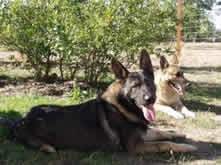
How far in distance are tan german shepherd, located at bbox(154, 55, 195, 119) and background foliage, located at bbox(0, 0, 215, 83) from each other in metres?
1.06

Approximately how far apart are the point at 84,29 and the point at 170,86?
7.84ft

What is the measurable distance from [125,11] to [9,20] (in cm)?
311

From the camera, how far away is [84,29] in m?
6.34

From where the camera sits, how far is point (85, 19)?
6.59 metres

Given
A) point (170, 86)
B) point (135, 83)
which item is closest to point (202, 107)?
point (170, 86)

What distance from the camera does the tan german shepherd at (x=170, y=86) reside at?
6.14m

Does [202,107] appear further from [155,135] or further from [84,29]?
[84,29]

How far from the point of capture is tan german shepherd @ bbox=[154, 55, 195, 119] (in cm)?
614

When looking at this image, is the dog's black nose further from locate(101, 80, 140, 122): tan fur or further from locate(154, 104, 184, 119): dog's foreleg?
locate(154, 104, 184, 119): dog's foreleg

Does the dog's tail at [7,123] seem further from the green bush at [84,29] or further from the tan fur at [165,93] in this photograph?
the tan fur at [165,93]

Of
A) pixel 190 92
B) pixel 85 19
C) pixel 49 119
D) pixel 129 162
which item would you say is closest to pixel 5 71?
pixel 85 19

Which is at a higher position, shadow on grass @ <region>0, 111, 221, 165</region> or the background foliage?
the background foliage

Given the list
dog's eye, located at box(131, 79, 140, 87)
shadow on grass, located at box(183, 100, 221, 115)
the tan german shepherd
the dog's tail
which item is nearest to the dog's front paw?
the tan german shepherd

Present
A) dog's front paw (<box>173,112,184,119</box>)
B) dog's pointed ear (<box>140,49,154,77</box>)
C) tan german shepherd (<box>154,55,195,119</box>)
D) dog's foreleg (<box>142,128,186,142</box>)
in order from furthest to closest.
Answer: tan german shepherd (<box>154,55,195,119</box>), dog's front paw (<box>173,112,184,119</box>), dog's foreleg (<box>142,128,186,142</box>), dog's pointed ear (<box>140,49,154,77</box>)
